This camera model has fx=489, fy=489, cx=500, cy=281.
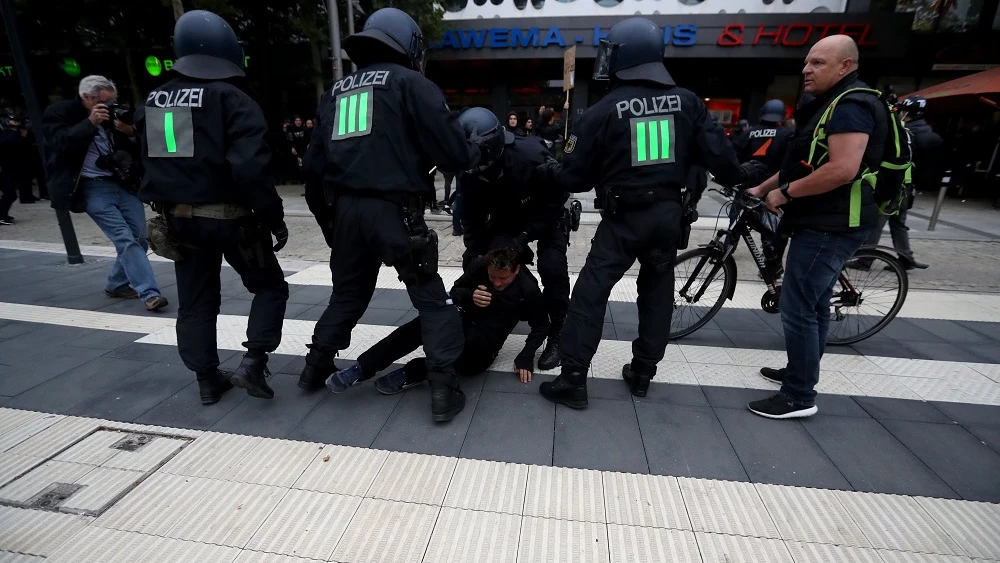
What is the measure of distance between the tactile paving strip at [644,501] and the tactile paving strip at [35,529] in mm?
2109

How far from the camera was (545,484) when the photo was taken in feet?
7.02

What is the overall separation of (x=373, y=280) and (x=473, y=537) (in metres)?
1.47

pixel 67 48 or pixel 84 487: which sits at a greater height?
pixel 67 48

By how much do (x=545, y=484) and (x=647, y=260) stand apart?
1.29 meters

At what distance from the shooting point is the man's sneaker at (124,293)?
451 centimetres

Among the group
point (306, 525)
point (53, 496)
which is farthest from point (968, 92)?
point (53, 496)

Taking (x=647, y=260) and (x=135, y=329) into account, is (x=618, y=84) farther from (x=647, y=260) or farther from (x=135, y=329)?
(x=135, y=329)

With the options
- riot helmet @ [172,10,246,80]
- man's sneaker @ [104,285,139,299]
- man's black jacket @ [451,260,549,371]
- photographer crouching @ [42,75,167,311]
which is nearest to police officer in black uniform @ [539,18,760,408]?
man's black jacket @ [451,260,549,371]

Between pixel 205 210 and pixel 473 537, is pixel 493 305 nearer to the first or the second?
pixel 473 537

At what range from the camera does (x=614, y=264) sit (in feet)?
8.59

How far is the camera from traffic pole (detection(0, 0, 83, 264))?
4957 mm

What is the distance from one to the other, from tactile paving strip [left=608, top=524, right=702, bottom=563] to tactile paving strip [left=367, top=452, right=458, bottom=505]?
0.72 m

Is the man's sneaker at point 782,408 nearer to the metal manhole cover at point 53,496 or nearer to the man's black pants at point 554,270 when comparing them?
the man's black pants at point 554,270

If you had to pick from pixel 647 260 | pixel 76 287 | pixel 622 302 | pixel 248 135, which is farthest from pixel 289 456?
pixel 76 287
